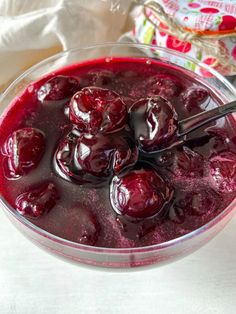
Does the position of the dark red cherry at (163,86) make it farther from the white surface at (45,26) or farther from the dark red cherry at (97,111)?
the white surface at (45,26)

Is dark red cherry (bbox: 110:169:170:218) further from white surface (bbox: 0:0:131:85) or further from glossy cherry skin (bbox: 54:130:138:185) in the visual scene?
white surface (bbox: 0:0:131:85)

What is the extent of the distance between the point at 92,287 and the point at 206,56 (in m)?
0.66

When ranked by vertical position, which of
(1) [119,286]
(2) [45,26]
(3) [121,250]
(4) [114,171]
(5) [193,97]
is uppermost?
(2) [45,26]

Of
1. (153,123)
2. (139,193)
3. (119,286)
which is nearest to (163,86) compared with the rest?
(153,123)

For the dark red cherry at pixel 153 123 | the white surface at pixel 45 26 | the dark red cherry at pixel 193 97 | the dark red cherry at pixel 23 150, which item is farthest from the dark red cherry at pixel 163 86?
the white surface at pixel 45 26

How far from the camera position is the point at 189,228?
83 cm

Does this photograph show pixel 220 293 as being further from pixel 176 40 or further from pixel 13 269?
pixel 176 40

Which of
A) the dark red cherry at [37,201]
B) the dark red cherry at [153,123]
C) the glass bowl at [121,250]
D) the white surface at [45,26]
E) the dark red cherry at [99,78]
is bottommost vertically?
the glass bowl at [121,250]

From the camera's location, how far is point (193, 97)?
0.99m

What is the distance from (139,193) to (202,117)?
0.68 ft

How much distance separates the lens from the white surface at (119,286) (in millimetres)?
931

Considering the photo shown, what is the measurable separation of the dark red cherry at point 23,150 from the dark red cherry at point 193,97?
29cm

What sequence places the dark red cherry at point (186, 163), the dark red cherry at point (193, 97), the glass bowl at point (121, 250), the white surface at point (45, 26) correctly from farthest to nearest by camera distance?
the white surface at point (45, 26) → the dark red cherry at point (193, 97) → the dark red cherry at point (186, 163) → the glass bowl at point (121, 250)

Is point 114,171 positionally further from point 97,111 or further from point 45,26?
point 45,26
